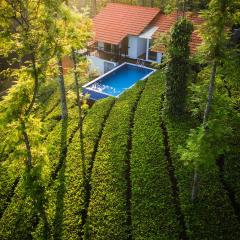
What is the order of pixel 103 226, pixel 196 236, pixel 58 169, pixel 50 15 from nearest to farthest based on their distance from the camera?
1. pixel 50 15
2. pixel 196 236
3. pixel 103 226
4. pixel 58 169

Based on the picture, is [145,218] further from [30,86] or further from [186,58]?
[186,58]

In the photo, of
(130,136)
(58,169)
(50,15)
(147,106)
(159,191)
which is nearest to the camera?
(50,15)

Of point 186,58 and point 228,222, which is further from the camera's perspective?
point 186,58

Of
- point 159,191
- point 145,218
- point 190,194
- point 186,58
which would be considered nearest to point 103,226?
point 145,218

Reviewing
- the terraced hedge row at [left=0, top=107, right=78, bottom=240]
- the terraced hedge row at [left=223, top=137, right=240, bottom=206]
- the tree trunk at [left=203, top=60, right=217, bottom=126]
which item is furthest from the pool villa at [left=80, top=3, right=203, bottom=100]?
the tree trunk at [left=203, top=60, right=217, bottom=126]

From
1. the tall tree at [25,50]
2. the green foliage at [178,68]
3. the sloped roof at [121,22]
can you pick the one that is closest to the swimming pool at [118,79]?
the sloped roof at [121,22]

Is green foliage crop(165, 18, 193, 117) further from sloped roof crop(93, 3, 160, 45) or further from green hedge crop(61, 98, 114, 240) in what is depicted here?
sloped roof crop(93, 3, 160, 45)

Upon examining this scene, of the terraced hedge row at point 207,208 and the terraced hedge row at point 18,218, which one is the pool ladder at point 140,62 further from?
the terraced hedge row at point 18,218
